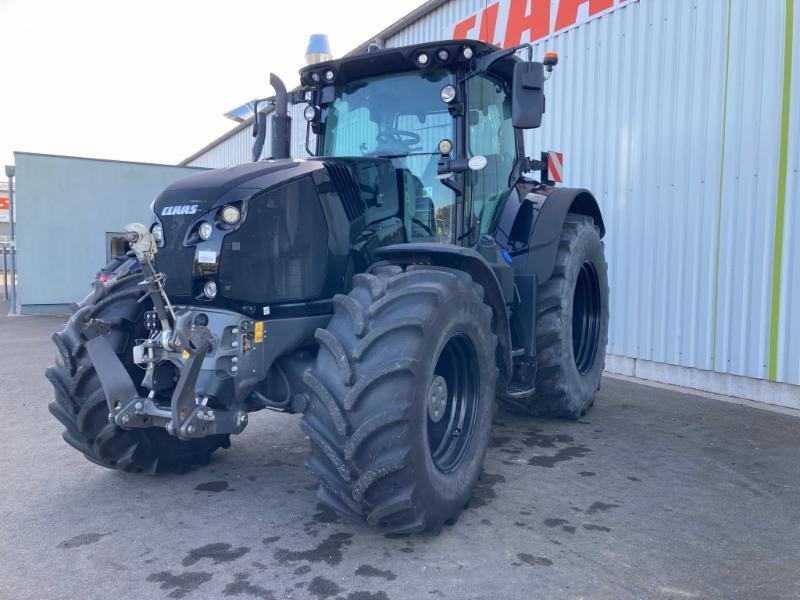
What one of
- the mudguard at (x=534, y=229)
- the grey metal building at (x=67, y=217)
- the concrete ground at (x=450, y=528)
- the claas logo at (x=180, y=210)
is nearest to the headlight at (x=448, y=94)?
the mudguard at (x=534, y=229)

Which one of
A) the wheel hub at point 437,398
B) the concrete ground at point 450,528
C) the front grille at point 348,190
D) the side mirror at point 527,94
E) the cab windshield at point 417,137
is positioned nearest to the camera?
the concrete ground at point 450,528

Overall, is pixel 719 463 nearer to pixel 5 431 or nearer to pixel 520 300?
pixel 520 300

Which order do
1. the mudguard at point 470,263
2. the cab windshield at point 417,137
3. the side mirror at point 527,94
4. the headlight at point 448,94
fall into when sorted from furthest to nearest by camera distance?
1. the cab windshield at point 417,137
2. the headlight at point 448,94
3. the side mirror at point 527,94
4. the mudguard at point 470,263

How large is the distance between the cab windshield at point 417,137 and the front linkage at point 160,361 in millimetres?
1564

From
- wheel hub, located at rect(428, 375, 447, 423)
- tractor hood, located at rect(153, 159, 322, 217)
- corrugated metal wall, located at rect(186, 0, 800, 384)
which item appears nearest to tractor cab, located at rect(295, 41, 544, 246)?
tractor hood, located at rect(153, 159, 322, 217)

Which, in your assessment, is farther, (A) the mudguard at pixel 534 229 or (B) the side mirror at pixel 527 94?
(A) the mudguard at pixel 534 229

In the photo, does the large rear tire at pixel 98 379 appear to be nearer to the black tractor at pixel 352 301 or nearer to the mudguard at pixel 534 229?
the black tractor at pixel 352 301

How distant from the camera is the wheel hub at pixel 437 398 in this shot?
11.3 ft

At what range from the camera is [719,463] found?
4543mm

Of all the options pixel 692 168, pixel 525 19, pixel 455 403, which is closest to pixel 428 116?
pixel 455 403

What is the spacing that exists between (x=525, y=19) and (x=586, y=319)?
15.5 feet

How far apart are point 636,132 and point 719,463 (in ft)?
13.8

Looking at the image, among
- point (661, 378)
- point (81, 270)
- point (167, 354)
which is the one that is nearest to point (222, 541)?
point (167, 354)

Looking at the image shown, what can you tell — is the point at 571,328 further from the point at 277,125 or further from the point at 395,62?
the point at 277,125
